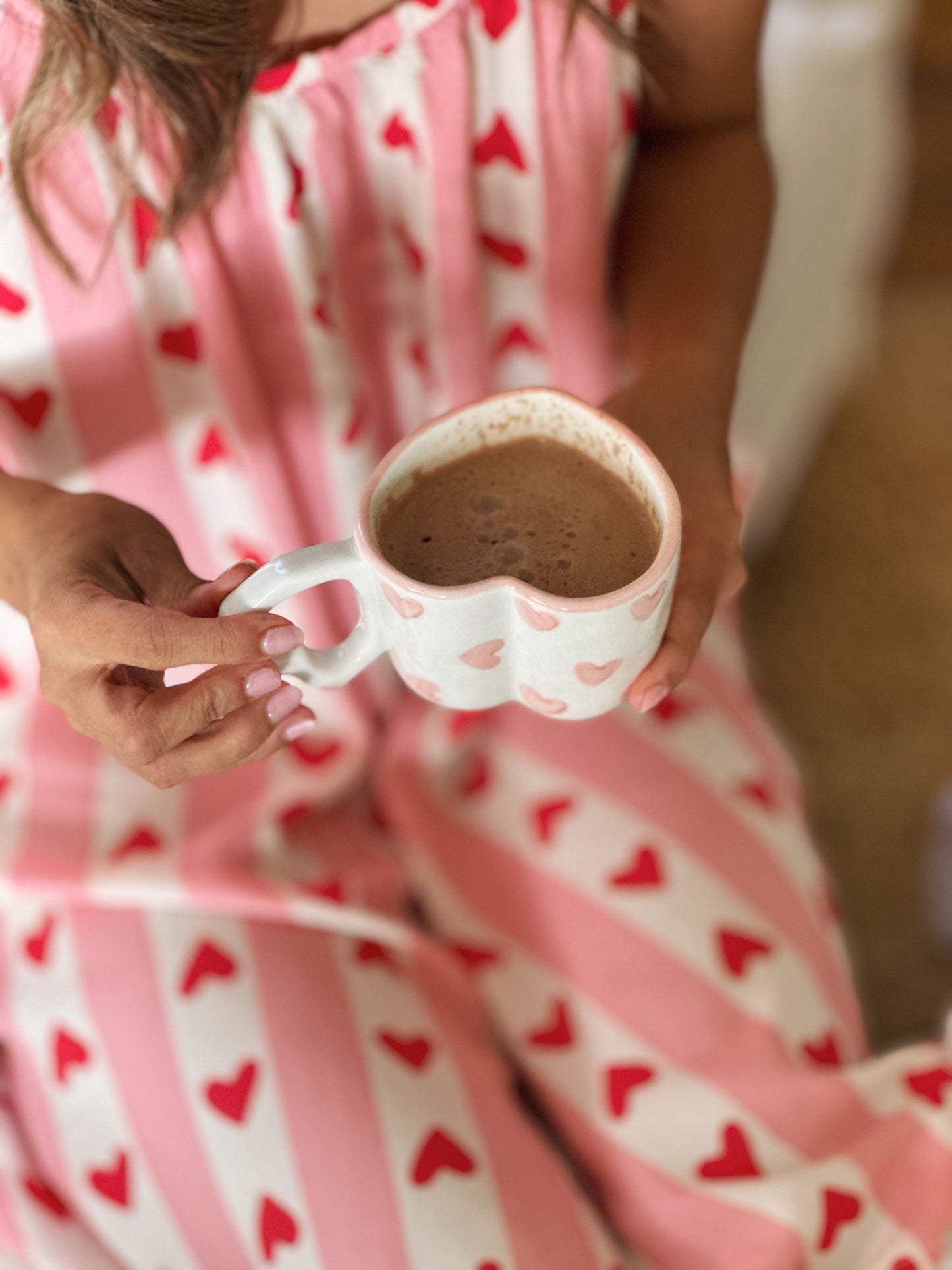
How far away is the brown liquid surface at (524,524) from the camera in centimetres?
44

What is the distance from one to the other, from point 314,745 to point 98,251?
0.35 metres

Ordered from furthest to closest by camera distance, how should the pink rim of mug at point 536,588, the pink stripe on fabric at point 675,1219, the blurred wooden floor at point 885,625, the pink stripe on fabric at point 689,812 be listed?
the blurred wooden floor at point 885,625, the pink stripe on fabric at point 689,812, the pink stripe on fabric at point 675,1219, the pink rim of mug at point 536,588

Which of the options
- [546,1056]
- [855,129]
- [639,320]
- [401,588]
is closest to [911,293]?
[855,129]

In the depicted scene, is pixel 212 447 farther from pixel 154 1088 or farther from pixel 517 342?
pixel 154 1088

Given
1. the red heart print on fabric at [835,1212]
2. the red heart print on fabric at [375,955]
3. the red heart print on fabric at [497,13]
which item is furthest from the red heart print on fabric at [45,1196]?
the red heart print on fabric at [497,13]

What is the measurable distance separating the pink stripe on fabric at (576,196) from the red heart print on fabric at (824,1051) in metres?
0.44

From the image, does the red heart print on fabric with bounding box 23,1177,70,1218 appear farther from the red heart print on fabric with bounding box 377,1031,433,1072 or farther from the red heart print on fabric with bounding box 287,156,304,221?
the red heart print on fabric with bounding box 287,156,304,221

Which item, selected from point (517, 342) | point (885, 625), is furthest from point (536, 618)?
point (885, 625)

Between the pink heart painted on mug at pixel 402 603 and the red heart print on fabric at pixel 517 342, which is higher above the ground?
the pink heart painted on mug at pixel 402 603

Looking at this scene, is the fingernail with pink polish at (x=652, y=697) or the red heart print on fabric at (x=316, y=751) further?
the red heart print on fabric at (x=316, y=751)

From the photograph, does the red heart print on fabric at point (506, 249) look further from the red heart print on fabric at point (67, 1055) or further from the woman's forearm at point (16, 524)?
the red heart print on fabric at point (67, 1055)

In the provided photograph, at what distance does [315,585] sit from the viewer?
412mm

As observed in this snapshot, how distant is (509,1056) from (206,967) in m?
0.21

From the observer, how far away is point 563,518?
18.0 inches
